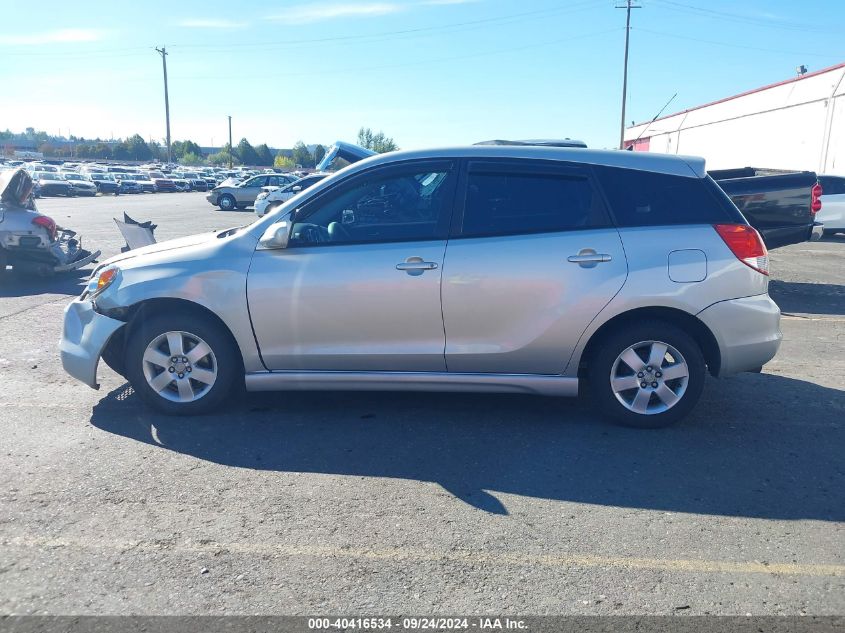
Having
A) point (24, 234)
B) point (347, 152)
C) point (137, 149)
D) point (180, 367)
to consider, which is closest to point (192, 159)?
point (137, 149)

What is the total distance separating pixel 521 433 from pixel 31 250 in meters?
8.98

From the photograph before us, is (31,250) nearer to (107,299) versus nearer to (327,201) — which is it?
(107,299)

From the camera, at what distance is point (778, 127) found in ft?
106

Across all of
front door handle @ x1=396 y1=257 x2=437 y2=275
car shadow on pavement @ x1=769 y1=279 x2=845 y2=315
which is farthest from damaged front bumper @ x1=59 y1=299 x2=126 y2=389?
car shadow on pavement @ x1=769 y1=279 x2=845 y2=315

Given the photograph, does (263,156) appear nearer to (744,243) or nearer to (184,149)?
(184,149)

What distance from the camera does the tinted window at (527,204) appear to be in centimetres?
517

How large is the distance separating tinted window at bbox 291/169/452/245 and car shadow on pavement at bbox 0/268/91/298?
659cm

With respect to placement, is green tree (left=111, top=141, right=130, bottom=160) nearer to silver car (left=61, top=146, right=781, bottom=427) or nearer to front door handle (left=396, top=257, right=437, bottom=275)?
silver car (left=61, top=146, right=781, bottom=427)

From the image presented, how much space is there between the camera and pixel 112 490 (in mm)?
4234

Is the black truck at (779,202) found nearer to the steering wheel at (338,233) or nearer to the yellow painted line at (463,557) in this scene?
the steering wheel at (338,233)

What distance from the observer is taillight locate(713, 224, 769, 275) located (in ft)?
16.7

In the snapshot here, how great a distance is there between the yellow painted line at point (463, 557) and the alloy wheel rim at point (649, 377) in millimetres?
1709

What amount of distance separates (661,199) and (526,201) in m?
0.94

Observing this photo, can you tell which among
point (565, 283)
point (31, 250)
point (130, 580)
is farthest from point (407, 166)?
point (31, 250)
